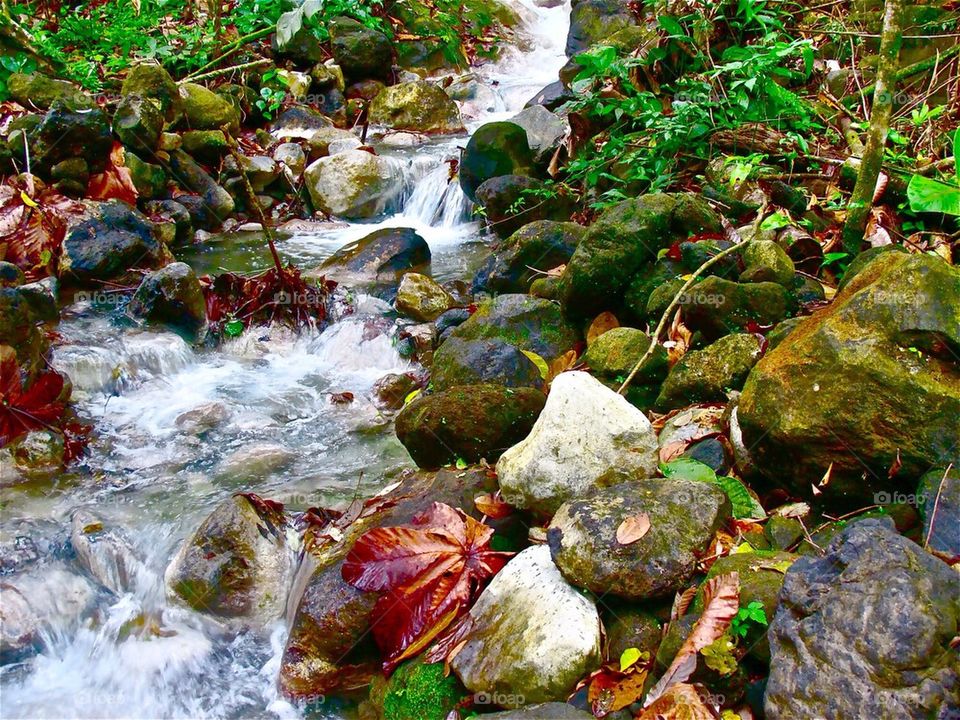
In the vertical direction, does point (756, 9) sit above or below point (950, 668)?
above

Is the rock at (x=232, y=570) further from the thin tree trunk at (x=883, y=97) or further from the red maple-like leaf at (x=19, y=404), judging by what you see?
the thin tree trunk at (x=883, y=97)

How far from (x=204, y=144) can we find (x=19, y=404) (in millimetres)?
5526

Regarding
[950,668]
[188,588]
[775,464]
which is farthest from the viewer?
[188,588]

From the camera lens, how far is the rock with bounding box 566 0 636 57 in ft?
46.7

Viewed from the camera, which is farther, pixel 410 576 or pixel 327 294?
pixel 327 294

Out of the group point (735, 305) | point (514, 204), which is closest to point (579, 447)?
point (735, 305)

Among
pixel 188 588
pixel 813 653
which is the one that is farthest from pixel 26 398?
pixel 813 653

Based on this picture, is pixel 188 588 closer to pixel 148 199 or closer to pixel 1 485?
pixel 1 485

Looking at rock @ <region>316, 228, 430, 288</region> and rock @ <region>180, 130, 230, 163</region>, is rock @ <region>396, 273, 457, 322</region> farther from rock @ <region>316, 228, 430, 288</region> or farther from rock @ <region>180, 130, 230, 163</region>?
rock @ <region>180, 130, 230, 163</region>

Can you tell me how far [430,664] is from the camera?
339 centimetres

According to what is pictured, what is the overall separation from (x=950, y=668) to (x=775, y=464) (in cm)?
143

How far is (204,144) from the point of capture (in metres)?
9.96

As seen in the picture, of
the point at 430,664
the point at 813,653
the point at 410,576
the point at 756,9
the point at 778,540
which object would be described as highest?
the point at 756,9

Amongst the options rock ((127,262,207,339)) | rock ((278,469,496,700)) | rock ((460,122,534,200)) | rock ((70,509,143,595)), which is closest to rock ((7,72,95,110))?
rock ((127,262,207,339))
